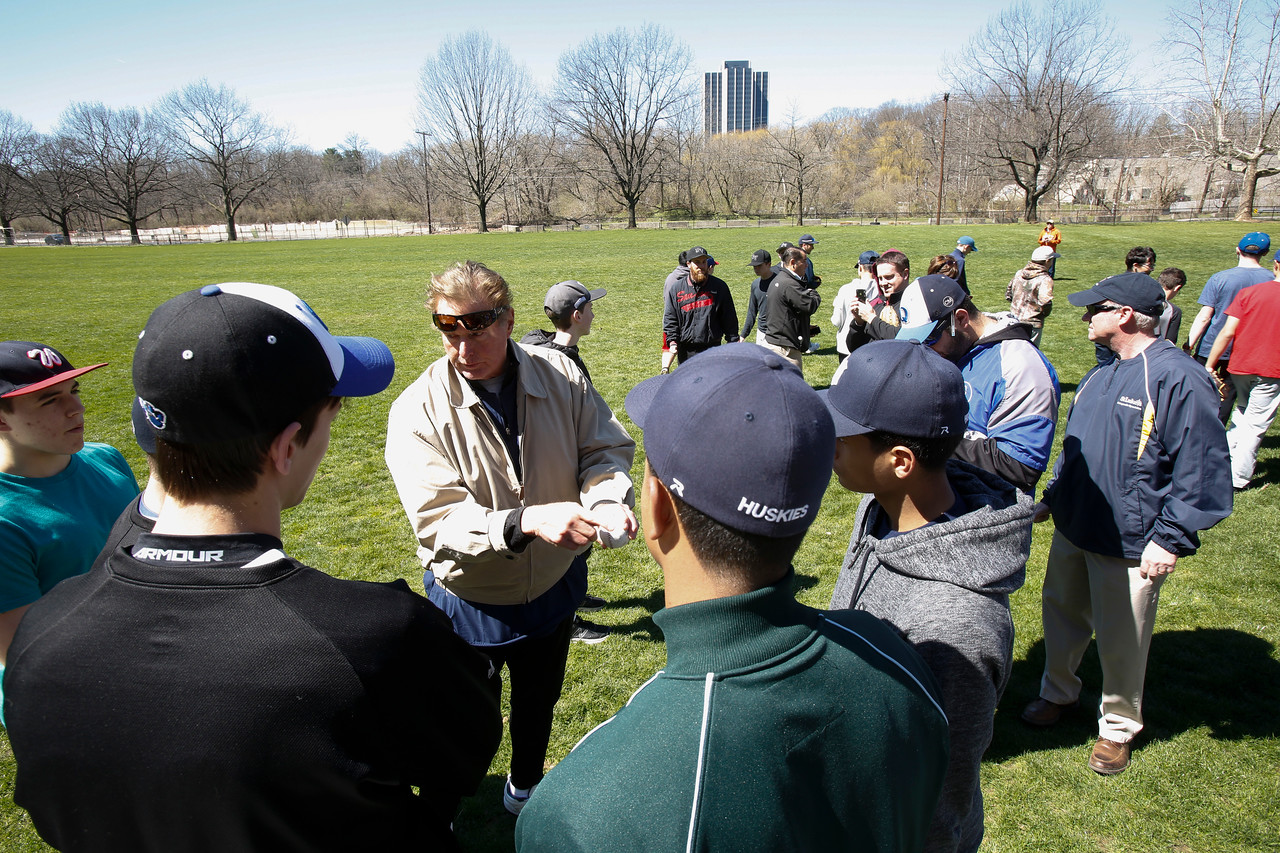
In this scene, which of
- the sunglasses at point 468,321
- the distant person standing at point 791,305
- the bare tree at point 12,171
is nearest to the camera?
the sunglasses at point 468,321

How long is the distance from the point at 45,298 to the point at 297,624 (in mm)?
28475

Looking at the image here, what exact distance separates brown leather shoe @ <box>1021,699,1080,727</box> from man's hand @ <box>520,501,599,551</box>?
3.35 m

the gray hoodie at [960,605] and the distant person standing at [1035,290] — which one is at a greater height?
the distant person standing at [1035,290]

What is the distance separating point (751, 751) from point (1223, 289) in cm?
983

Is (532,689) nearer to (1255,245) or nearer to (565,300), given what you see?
(565,300)

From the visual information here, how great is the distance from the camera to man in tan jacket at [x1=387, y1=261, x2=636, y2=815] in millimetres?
2742

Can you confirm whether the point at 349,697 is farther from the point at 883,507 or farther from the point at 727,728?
the point at 883,507

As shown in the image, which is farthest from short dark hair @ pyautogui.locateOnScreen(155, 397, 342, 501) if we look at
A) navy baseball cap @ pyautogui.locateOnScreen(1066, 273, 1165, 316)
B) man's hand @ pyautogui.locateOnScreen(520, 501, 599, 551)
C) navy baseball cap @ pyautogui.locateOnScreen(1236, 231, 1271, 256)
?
navy baseball cap @ pyautogui.locateOnScreen(1236, 231, 1271, 256)

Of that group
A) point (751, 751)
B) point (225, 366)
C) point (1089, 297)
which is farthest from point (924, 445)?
point (1089, 297)

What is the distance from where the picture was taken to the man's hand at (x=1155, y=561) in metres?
3.45

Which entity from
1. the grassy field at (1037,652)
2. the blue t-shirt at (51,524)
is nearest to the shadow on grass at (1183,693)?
the grassy field at (1037,652)

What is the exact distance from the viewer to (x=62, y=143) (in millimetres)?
74875

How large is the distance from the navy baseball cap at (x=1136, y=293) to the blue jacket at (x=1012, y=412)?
573 millimetres

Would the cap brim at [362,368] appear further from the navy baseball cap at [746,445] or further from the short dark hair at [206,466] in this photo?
the navy baseball cap at [746,445]
